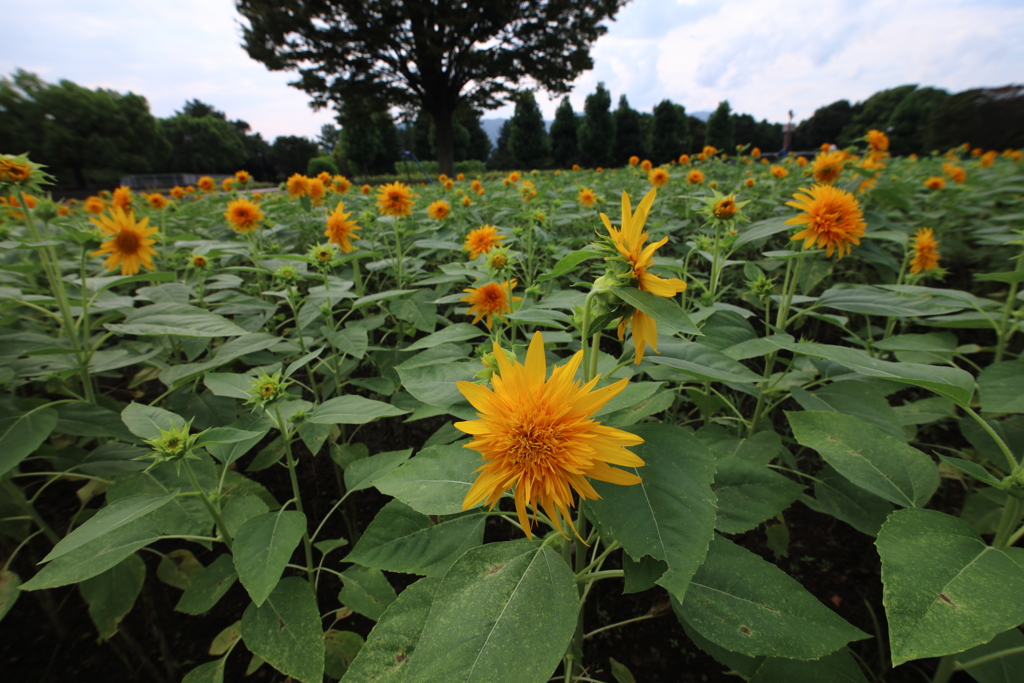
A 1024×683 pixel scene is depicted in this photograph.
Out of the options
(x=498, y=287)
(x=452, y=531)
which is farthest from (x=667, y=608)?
(x=498, y=287)

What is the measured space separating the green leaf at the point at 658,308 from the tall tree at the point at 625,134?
31327mm

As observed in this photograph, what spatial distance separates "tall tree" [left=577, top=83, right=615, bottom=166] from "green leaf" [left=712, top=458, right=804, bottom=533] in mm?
29213

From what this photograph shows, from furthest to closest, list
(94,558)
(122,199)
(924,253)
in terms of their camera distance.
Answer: (122,199) → (924,253) → (94,558)

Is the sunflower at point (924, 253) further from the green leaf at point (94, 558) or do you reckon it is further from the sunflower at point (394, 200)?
the green leaf at point (94, 558)

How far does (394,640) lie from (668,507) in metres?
0.59

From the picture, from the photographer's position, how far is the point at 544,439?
70 centimetres

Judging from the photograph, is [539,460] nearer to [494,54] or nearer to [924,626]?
[924,626]

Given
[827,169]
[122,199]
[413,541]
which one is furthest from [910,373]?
[122,199]

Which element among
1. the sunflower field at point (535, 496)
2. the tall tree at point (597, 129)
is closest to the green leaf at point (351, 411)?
the sunflower field at point (535, 496)

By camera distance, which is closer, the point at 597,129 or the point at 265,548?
the point at 265,548

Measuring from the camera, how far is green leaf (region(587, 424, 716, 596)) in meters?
0.66

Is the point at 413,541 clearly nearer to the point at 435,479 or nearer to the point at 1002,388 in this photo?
the point at 435,479

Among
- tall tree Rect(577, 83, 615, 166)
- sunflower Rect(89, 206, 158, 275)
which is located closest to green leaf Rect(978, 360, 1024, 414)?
sunflower Rect(89, 206, 158, 275)

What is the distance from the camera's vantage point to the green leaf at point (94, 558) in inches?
35.8
